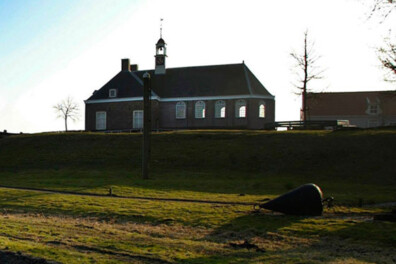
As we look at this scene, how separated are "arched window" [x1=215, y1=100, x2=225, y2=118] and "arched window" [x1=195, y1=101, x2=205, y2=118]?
1.82 metres

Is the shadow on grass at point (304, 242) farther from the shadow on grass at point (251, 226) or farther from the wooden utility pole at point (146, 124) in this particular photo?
the wooden utility pole at point (146, 124)

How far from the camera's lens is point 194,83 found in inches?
2105

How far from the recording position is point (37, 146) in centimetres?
3762

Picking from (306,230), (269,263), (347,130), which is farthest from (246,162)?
(269,263)

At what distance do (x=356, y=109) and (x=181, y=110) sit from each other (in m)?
35.1

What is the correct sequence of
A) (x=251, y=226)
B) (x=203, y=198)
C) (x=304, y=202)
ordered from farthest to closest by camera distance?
(x=203, y=198) < (x=304, y=202) < (x=251, y=226)

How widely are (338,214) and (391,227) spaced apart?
235cm

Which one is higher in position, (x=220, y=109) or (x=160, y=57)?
(x=160, y=57)

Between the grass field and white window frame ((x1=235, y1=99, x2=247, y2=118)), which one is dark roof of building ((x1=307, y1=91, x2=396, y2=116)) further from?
the grass field

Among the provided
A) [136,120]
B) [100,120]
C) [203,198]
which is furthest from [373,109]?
[203,198]

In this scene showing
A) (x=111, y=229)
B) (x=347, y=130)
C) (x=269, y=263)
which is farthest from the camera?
(x=347, y=130)

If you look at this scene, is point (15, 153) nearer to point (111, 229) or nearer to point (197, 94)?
point (197, 94)

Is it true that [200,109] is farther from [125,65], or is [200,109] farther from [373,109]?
[373,109]

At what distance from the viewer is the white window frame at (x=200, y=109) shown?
51531 mm
